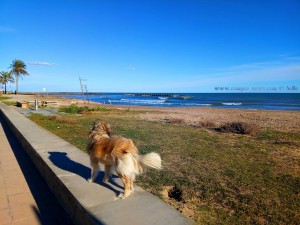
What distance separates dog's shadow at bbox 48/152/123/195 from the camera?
3875mm

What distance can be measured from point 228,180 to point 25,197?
3.42 meters

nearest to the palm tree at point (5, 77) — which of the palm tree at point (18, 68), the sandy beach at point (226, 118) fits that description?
the palm tree at point (18, 68)

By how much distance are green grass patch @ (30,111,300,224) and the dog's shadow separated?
0.74m

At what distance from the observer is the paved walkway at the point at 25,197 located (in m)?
3.57

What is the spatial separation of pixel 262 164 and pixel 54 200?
433cm

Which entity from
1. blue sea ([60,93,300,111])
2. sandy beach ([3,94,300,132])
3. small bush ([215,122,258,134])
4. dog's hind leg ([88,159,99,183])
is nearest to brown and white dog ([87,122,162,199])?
dog's hind leg ([88,159,99,183])

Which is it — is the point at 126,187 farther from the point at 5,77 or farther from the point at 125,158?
the point at 5,77

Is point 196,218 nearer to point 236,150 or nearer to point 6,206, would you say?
point 6,206

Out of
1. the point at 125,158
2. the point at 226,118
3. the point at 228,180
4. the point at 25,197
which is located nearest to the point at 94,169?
the point at 125,158

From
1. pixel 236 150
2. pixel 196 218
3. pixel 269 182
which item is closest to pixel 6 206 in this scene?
pixel 196 218

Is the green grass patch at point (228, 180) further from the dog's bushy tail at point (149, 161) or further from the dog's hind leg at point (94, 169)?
the dog's hind leg at point (94, 169)

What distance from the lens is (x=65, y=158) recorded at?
5004 mm

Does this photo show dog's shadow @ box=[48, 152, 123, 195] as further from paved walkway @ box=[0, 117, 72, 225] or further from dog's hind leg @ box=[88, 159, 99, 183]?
paved walkway @ box=[0, 117, 72, 225]

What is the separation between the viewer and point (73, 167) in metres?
4.52
